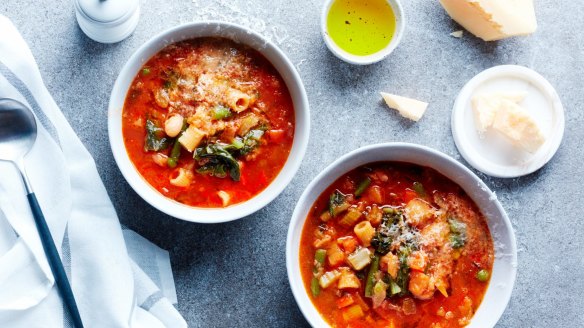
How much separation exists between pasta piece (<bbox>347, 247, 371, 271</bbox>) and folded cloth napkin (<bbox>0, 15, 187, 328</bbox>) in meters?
0.83

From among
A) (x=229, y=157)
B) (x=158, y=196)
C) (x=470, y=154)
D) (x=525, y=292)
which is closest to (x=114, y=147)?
(x=158, y=196)

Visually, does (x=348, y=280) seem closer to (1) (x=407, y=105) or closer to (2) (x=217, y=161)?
(2) (x=217, y=161)

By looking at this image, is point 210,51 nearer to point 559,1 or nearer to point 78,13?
point 78,13

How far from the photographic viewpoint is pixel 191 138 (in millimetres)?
3352

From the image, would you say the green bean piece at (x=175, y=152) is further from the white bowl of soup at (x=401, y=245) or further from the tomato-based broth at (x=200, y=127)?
the white bowl of soup at (x=401, y=245)

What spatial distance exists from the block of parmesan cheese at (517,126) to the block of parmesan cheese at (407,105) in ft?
1.15

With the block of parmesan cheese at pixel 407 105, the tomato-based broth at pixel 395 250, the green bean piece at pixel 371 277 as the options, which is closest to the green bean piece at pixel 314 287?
the tomato-based broth at pixel 395 250

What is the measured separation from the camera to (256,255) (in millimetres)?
3633

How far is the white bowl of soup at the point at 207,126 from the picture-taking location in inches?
132

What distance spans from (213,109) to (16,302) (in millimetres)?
1182

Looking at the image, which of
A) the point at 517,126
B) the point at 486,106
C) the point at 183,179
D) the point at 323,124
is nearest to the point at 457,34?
the point at 486,106

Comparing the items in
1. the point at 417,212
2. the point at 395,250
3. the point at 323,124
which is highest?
the point at 323,124

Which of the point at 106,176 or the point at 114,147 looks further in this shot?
A: the point at 106,176

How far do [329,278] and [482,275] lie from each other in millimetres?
685
